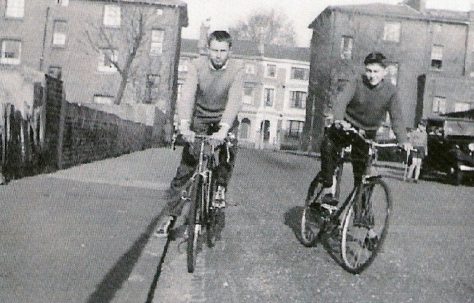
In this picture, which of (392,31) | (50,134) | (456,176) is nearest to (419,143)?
(456,176)

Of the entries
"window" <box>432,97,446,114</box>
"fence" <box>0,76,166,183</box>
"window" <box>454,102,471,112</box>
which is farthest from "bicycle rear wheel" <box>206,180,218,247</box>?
"window" <box>454,102,471,112</box>

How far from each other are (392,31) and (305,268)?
156ft

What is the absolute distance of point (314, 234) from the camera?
5.94 metres

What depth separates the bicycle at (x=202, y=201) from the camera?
468 cm

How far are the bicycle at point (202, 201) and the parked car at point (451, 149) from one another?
41.6 ft

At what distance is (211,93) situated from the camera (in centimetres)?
546

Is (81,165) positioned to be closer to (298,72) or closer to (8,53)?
(8,53)

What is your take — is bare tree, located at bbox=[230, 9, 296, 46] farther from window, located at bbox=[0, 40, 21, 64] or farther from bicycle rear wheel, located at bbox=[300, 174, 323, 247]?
bicycle rear wheel, located at bbox=[300, 174, 323, 247]

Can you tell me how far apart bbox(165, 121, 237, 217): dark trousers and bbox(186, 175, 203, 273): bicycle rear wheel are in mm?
533

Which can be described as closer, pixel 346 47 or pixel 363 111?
pixel 363 111

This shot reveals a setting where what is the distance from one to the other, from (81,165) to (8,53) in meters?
36.7

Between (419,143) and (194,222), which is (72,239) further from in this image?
(419,143)

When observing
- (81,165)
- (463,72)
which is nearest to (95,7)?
(463,72)

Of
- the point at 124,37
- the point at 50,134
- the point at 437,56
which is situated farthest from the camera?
the point at 437,56
